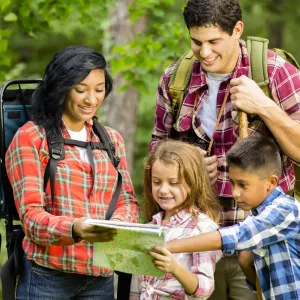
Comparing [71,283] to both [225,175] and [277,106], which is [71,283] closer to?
[225,175]

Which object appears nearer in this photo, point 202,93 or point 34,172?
A: point 34,172

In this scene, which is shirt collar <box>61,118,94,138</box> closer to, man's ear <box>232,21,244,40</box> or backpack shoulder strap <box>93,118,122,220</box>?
backpack shoulder strap <box>93,118,122,220</box>

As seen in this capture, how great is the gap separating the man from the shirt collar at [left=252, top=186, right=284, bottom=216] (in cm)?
31

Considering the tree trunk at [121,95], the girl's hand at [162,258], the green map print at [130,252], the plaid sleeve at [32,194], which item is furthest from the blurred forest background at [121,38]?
the girl's hand at [162,258]

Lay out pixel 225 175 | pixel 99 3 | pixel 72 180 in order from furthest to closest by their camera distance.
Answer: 1. pixel 99 3
2. pixel 225 175
3. pixel 72 180

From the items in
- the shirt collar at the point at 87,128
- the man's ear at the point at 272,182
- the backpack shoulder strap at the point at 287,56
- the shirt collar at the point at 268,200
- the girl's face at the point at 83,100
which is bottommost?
the shirt collar at the point at 268,200

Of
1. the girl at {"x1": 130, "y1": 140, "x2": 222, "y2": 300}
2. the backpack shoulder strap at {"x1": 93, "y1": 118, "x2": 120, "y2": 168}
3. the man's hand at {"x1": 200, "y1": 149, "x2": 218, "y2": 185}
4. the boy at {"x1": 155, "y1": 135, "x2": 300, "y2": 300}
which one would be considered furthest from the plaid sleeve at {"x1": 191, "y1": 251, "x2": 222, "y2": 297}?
the backpack shoulder strap at {"x1": 93, "y1": 118, "x2": 120, "y2": 168}

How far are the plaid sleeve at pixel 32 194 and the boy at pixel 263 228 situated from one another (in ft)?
1.88

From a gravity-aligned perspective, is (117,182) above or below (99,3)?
below

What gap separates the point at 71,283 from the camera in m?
4.23

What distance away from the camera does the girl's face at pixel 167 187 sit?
4320mm

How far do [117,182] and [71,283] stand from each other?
60 centimetres

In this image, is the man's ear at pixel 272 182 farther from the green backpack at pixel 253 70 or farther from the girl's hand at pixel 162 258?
the girl's hand at pixel 162 258

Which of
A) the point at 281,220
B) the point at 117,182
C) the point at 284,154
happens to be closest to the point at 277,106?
the point at 284,154
